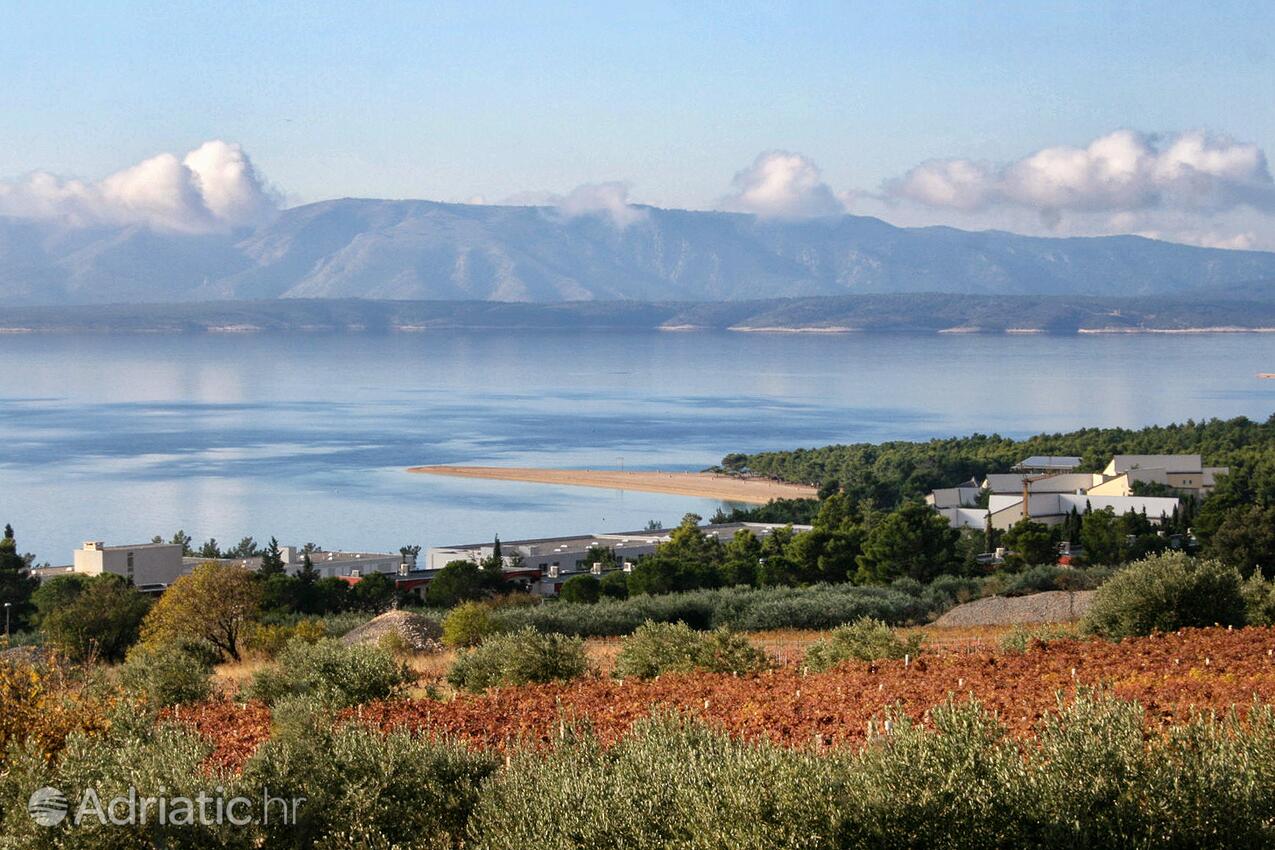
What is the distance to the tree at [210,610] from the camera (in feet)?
62.4

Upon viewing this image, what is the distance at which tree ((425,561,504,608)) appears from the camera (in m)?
27.0

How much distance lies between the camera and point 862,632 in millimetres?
11977

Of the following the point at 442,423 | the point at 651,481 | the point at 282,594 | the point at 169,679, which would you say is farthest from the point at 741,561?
the point at 442,423

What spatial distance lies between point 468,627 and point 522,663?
5622mm

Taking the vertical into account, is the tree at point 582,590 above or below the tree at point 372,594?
above

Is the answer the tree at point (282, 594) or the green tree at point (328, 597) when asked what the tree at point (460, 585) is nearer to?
the green tree at point (328, 597)

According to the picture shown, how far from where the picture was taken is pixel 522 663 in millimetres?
11125

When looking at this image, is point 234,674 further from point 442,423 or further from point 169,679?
point 442,423

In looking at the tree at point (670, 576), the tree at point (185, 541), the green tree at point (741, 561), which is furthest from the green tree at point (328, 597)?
the tree at point (185, 541)

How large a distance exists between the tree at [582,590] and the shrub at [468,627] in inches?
316

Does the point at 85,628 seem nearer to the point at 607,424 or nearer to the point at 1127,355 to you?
the point at 607,424

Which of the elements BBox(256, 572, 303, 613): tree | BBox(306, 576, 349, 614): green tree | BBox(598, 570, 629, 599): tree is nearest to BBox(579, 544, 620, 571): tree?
BBox(598, 570, 629, 599): tree

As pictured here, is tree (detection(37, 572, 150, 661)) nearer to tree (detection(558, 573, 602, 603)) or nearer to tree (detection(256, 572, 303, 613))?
tree (detection(256, 572, 303, 613))

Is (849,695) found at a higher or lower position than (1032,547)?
higher
